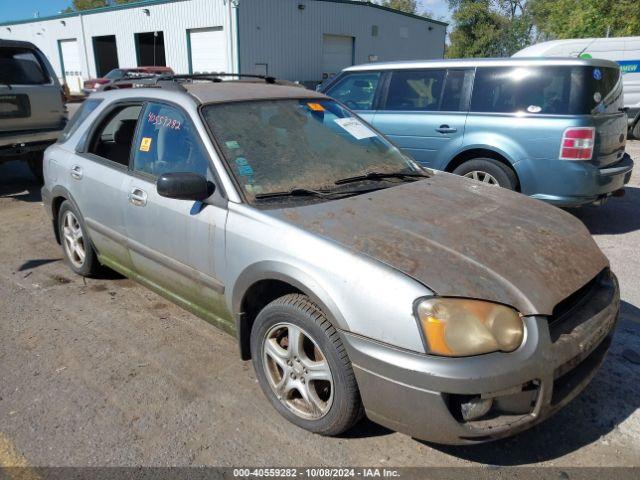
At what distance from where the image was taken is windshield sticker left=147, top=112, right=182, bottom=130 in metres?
3.33

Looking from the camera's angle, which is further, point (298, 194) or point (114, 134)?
point (114, 134)

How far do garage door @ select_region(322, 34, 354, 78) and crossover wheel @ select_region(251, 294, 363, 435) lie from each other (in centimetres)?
2458

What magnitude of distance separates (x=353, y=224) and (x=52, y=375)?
209 centimetres

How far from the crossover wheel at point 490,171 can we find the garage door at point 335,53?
21.1 metres

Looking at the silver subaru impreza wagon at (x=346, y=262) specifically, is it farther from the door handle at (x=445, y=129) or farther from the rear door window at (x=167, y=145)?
the door handle at (x=445, y=129)

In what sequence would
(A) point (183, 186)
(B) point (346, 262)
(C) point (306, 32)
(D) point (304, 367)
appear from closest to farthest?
(B) point (346, 262) → (D) point (304, 367) → (A) point (183, 186) → (C) point (306, 32)

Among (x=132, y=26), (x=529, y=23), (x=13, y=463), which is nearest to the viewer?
(x=13, y=463)

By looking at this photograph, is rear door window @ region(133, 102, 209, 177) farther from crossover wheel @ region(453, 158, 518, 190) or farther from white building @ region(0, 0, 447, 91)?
white building @ region(0, 0, 447, 91)

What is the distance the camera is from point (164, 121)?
3.43m

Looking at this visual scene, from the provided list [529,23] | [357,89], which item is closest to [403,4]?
[529,23]

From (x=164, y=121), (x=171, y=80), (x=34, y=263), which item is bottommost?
(x=34, y=263)

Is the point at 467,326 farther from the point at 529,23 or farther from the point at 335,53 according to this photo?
the point at 529,23

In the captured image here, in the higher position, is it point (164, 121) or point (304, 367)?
point (164, 121)

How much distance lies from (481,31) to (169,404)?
35066 millimetres
